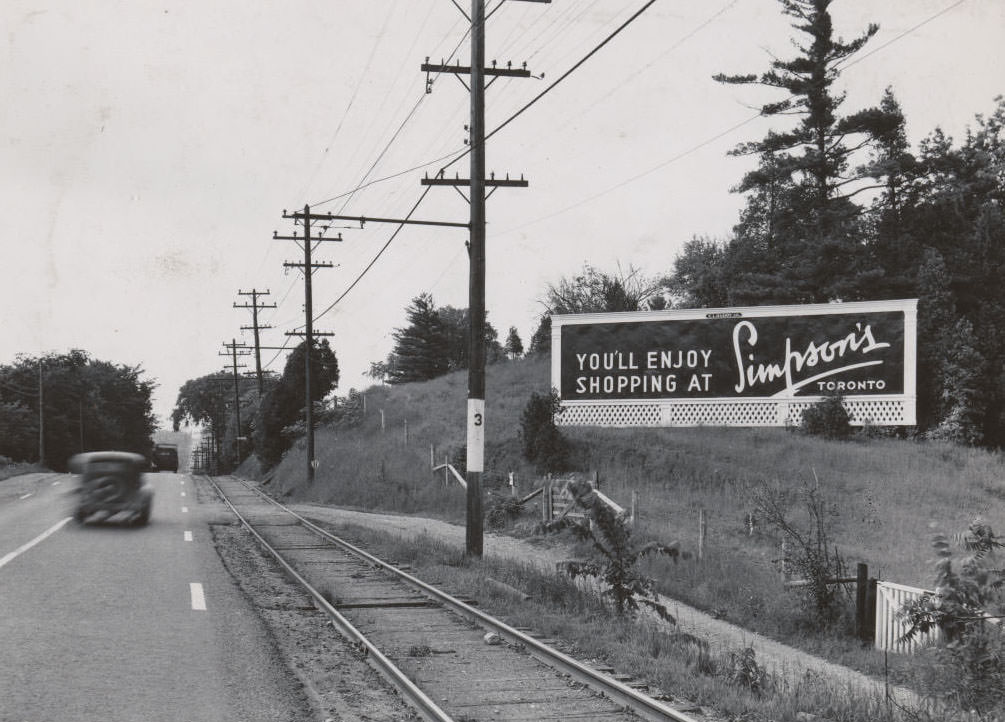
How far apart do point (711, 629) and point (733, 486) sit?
13832mm

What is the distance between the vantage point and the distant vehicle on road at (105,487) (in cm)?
2302

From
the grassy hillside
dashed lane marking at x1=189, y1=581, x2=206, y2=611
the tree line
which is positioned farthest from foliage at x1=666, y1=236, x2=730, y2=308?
dashed lane marking at x1=189, y1=581, x2=206, y2=611

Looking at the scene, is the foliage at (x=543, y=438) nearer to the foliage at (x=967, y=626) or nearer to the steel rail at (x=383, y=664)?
the steel rail at (x=383, y=664)

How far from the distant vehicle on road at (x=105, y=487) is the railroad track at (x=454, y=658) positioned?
7.28 metres

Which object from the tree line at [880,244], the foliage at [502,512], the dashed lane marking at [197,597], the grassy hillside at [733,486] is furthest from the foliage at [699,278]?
the dashed lane marking at [197,597]

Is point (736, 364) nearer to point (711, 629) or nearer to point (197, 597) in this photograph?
point (711, 629)

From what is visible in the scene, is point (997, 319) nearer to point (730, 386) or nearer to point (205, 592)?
point (730, 386)

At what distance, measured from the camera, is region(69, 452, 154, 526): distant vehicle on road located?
75.5ft

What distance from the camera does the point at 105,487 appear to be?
76.0ft

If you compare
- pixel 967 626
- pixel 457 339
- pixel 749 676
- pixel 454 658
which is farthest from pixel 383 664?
pixel 457 339

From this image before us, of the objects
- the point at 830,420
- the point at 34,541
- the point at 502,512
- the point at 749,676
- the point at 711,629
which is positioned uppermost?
the point at 830,420

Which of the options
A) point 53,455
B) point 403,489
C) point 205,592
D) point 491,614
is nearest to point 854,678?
point 491,614

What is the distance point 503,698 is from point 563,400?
28.3m

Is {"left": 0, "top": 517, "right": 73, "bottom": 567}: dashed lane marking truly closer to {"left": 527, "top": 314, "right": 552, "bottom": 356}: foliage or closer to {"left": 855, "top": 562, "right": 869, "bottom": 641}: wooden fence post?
{"left": 855, "top": 562, "right": 869, "bottom": 641}: wooden fence post
